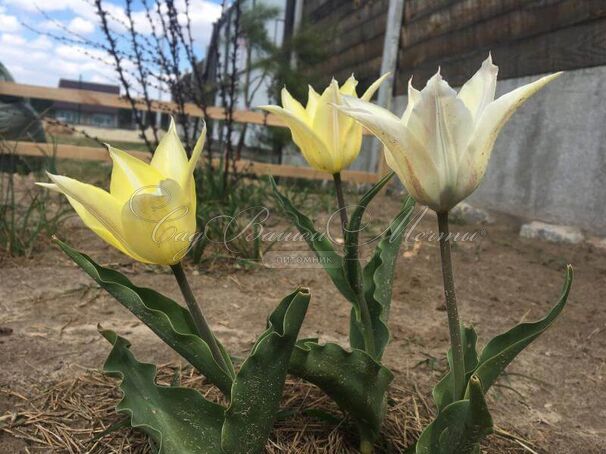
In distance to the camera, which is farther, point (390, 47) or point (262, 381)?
point (390, 47)

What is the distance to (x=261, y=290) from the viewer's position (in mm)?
2234

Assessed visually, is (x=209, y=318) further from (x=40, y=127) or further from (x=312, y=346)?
(x=40, y=127)

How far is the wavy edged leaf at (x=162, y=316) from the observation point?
2.52ft

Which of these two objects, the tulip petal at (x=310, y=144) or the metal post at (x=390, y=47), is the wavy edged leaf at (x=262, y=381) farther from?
the metal post at (x=390, y=47)

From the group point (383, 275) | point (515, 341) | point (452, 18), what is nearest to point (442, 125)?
point (515, 341)

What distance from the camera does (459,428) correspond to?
74 centimetres

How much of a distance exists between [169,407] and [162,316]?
0.52ft

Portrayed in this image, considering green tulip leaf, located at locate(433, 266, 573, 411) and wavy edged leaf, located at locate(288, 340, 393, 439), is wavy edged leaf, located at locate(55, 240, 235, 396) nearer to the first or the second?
wavy edged leaf, located at locate(288, 340, 393, 439)

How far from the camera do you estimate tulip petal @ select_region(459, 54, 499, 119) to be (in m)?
0.72

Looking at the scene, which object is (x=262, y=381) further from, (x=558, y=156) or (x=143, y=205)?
(x=558, y=156)

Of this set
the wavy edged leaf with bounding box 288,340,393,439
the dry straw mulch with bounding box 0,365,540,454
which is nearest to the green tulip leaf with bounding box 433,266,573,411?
the wavy edged leaf with bounding box 288,340,393,439

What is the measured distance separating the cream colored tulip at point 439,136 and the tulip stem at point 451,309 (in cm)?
4

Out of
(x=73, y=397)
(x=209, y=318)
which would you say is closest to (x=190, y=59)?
(x=209, y=318)

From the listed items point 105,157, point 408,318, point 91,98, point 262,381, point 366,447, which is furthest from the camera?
point 91,98
